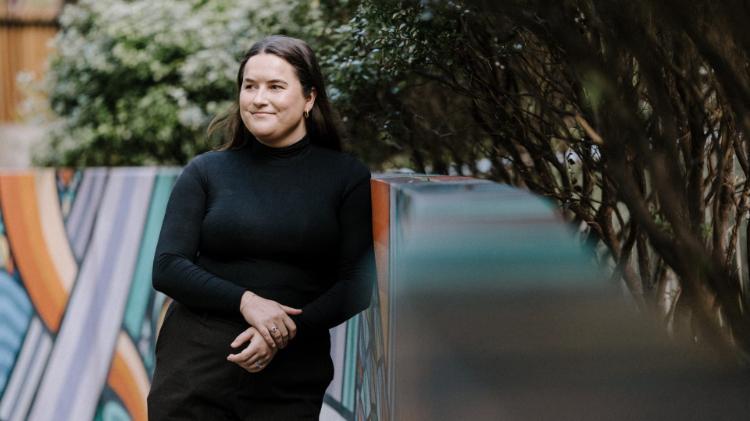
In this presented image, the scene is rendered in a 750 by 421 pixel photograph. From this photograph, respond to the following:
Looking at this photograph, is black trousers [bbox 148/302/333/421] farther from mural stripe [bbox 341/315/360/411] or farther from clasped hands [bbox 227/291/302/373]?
mural stripe [bbox 341/315/360/411]

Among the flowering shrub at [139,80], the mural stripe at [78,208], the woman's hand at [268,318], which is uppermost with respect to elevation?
the flowering shrub at [139,80]

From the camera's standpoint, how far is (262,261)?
293 cm

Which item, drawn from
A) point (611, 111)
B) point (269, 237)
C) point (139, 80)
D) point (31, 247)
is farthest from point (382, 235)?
point (139, 80)

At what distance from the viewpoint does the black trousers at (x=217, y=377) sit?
2930mm

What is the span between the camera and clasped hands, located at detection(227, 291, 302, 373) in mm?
2809

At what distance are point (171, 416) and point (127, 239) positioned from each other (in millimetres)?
2202

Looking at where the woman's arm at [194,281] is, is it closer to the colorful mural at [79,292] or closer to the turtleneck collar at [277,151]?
the turtleneck collar at [277,151]

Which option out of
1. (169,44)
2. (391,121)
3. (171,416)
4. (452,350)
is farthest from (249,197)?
(169,44)

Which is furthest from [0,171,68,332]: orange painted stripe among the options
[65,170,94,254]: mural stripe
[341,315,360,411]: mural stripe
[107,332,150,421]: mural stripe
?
[341,315,360,411]: mural stripe

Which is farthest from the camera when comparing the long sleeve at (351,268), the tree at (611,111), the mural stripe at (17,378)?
the mural stripe at (17,378)

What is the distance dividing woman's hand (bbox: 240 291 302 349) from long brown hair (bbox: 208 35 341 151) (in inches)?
19.7

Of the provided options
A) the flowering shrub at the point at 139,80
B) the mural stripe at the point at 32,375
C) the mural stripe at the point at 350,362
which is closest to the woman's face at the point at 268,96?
the mural stripe at the point at 350,362

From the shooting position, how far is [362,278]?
299cm

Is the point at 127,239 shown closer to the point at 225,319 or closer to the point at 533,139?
the point at 533,139
